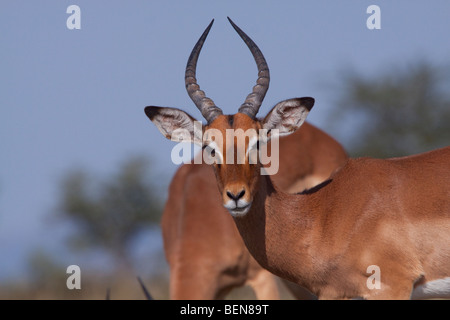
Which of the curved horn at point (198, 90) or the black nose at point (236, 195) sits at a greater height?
the curved horn at point (198, 90)

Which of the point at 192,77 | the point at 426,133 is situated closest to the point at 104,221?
the point at 426,133

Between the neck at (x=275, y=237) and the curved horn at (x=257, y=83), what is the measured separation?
64 cm

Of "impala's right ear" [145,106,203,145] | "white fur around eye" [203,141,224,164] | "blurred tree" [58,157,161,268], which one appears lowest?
"blurred tree" [58,157,161,268]

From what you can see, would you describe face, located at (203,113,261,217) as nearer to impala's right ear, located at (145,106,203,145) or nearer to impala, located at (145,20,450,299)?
impala, located at (145,20,450,299)

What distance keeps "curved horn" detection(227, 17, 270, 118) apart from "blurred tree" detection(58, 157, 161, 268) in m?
20.8

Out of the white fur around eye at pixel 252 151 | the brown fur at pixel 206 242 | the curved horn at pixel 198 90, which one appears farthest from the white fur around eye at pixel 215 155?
the brown fur at pixel 206 242

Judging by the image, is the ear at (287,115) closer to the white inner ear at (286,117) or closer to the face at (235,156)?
the white inner ear at (286,117)

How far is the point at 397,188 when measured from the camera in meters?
7.41

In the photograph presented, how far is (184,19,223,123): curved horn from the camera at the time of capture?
760 centimetres

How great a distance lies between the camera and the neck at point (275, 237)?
290 inches

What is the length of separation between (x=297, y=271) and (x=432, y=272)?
1.15m

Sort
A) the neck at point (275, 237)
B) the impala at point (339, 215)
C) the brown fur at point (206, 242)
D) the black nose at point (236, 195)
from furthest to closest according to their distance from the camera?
1. the brown fur at point (206, 242)
2. the neck at point (275, 237)
3. the impala at point (339, 215)
4. the black nose at point (236, 195)

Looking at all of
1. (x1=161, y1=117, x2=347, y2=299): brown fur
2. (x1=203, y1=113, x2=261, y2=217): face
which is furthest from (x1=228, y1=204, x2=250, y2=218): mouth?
(x1=161, y1=117, x2=347, y2=299): brown fur
